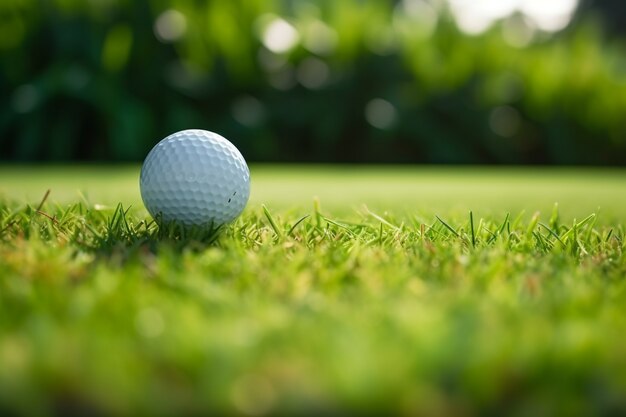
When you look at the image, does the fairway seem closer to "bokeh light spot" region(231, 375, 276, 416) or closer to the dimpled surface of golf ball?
the dimpled surface of golf ball

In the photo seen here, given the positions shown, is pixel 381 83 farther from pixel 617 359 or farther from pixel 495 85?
pixel 617 359

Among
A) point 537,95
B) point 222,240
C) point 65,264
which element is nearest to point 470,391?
point 65,264

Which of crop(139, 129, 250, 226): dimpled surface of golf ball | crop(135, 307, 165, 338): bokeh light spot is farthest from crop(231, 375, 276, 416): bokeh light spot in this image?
crop(139, 129, 250, 226): dimpled surface of golf ball

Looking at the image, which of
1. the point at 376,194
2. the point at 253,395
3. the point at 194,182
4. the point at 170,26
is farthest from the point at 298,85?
the point at 253,395

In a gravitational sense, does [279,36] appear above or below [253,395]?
above

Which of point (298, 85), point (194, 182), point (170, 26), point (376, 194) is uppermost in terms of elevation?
point (170, 26)

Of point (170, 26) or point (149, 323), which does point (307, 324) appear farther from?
point (170, 26)
